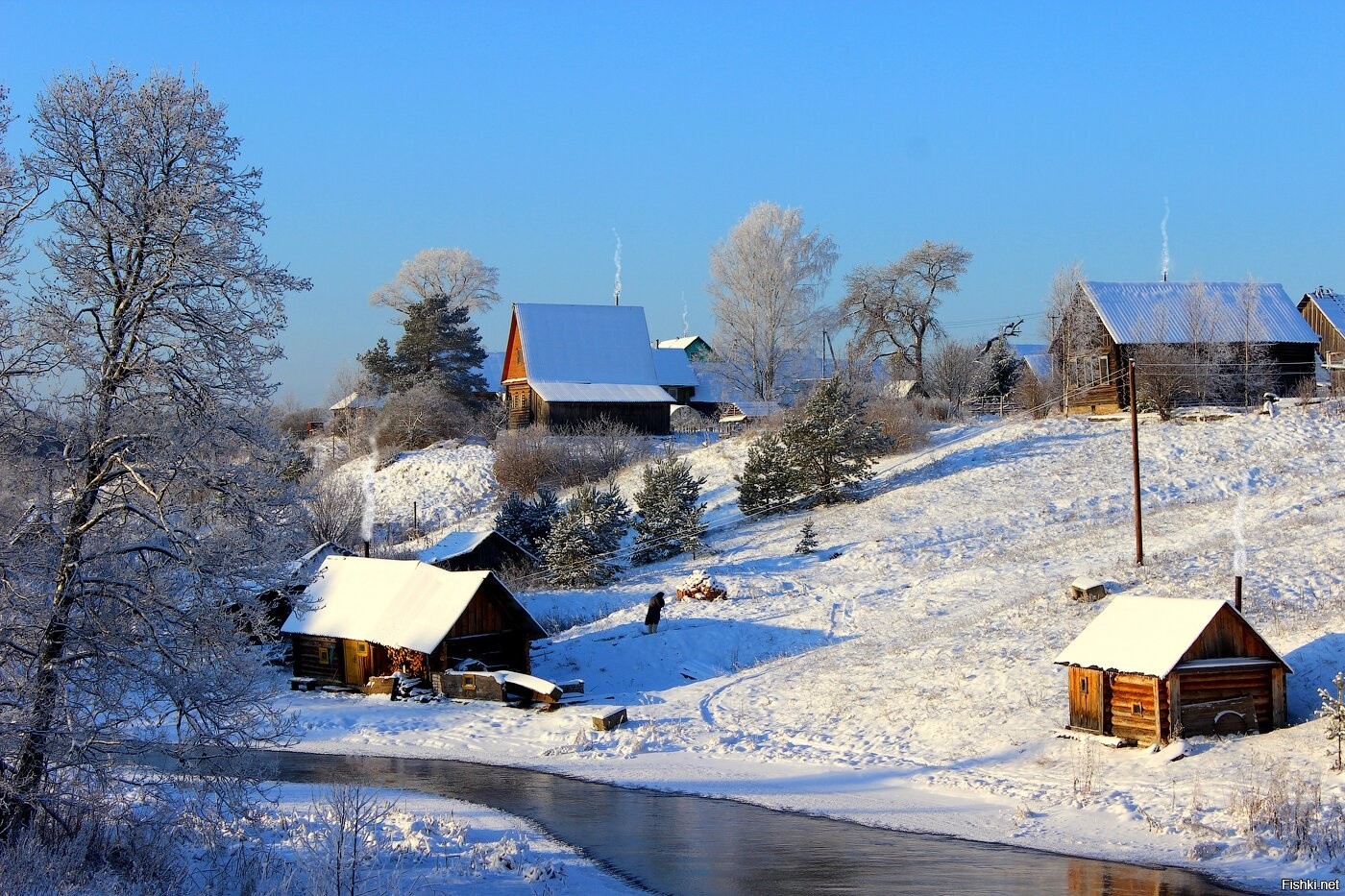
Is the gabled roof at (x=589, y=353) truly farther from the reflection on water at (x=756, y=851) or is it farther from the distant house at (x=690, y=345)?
the reflection on water at (x=756, y=851)

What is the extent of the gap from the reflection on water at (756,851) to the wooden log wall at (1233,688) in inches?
216

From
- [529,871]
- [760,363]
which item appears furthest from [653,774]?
[760,363]

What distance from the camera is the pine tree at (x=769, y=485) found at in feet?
144

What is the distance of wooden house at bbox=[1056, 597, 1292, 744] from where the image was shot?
63.8 ft

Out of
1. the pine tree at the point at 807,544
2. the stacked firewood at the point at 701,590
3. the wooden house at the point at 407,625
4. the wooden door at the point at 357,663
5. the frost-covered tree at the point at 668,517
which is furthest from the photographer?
the frost-covered tree at the point at 668,517

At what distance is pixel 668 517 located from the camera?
4100 centimetres

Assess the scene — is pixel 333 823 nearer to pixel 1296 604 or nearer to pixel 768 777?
pixel 768 777

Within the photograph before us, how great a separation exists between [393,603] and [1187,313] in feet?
129

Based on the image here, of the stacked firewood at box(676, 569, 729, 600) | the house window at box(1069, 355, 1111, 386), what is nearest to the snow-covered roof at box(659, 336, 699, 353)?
the house window at box(1069, 355, 1111, 386)

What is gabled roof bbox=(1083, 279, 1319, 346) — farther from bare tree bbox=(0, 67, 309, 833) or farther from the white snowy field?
bare tree bbox=(0, 67, 309, 833)

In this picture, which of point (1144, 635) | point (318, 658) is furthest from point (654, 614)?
point (1144, 635)

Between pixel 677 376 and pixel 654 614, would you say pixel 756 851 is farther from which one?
pixel 677 376

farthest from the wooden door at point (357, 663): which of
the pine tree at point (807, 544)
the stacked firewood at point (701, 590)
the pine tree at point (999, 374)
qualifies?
the pine tree at point (999, 374)

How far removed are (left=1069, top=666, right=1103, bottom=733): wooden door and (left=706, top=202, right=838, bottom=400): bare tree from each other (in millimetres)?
45637
